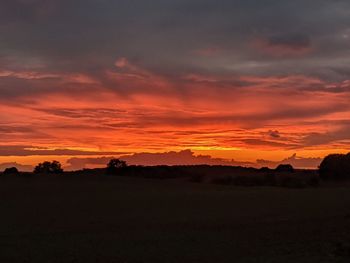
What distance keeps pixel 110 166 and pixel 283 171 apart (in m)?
22.9

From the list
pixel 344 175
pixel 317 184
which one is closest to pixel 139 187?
pixel 317 184

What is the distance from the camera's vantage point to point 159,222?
2819 cm

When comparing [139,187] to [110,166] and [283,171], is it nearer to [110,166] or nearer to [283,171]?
[110,166]

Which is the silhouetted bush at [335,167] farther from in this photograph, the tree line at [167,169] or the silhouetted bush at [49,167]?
the silhouetted bush at [49,167]

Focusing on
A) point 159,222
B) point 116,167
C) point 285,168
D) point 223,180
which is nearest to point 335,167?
point 223,180

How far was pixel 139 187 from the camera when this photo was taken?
156ft

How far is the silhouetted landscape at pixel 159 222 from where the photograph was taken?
18703 mm

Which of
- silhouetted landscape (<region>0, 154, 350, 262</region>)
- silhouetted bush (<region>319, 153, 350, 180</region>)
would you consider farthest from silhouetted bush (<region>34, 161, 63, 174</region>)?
silhouetted bush (<region>319, 153, 350, 180</region>)

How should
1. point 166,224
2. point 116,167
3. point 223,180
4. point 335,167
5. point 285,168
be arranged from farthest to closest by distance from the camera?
point 285,168
point 116,167
point 223,180
point 335,167
point 166,224

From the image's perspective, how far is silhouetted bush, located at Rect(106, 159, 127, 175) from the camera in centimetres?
6397

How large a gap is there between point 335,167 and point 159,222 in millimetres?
35654

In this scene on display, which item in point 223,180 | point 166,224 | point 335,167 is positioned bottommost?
point 166,224

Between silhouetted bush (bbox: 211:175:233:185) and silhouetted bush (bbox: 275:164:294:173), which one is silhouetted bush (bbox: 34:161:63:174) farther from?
silhouetted bush (bbox: 275:164:294:173)

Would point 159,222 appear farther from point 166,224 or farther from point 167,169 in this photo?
point 167,169
